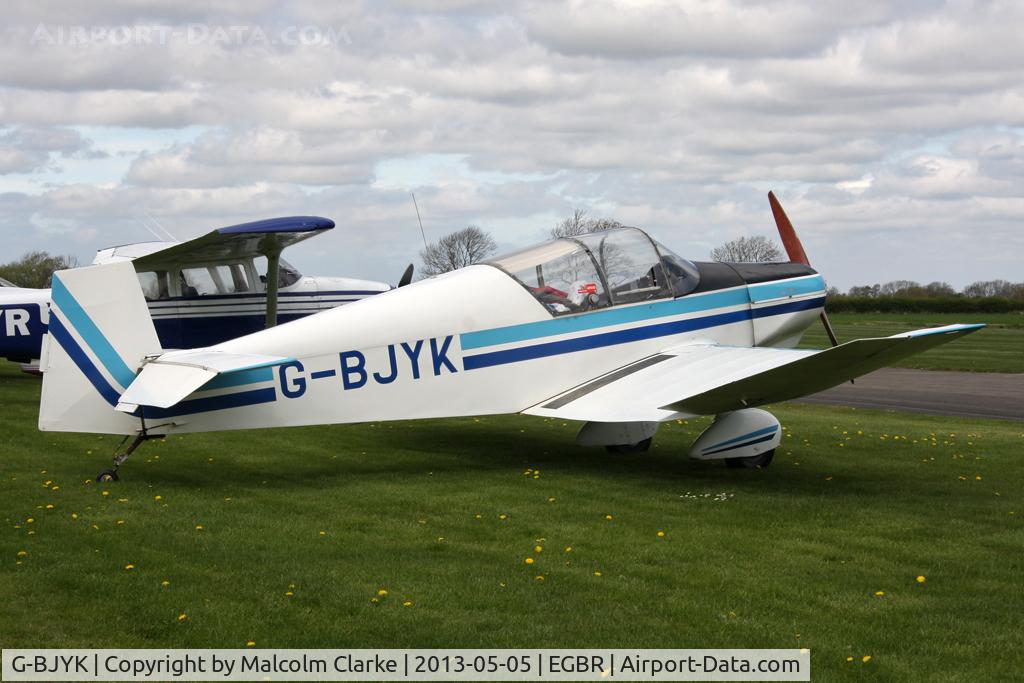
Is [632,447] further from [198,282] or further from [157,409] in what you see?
[198,282]

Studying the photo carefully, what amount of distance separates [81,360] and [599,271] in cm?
450

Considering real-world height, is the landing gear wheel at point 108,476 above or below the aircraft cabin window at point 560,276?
below

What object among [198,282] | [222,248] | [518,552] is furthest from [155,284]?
[518,552]

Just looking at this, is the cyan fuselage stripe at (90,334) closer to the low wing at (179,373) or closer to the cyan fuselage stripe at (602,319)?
the low wing at (179,373)

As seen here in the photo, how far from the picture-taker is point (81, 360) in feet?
25.3

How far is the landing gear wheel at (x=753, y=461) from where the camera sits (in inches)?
364

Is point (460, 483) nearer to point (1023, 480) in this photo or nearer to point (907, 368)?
point (1023, 480)

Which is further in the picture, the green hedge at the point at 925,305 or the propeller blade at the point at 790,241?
the green hedge at the point at 925,305

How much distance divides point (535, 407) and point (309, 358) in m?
2.08

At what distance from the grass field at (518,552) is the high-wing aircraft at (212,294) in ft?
14.4

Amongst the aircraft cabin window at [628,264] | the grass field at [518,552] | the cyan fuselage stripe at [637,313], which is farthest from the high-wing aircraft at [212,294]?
the cyan fuselage stripe at [637,313]

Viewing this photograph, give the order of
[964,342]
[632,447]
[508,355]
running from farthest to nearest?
1. [964,342]
2. [632,447]
3. [508,355]

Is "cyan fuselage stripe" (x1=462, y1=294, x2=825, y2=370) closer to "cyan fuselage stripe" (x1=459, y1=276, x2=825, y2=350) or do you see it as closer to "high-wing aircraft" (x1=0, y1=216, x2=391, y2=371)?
"cyan fuselage stripe" (x1=459, y1=276, x2=825, y2=350)

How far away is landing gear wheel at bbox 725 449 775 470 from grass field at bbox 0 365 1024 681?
0.12 m
